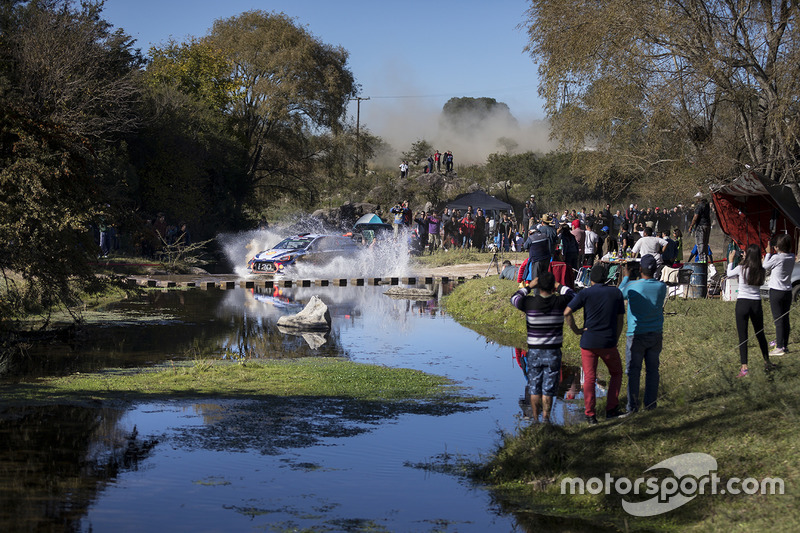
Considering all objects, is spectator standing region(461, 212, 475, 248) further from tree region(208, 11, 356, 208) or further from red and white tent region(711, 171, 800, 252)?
red and white tent region(711, 171, 800, 252)

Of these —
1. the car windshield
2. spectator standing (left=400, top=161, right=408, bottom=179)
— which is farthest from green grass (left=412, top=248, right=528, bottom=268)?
spectator standing (left=400, top=161, right=408, bottom=179)

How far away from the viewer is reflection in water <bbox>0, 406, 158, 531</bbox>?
7203mm

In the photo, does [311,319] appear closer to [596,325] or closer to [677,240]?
[677,240]

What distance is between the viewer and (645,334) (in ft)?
34.3

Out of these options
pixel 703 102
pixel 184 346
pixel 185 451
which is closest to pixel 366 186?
pixel 703 102

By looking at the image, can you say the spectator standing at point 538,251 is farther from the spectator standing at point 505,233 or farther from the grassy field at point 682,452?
the spectator standing at point 505,233

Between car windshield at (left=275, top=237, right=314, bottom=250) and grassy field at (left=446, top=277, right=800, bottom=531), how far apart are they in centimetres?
2355

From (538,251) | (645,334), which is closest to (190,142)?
(538,251)

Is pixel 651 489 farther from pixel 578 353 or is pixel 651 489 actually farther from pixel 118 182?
pixel 118 182

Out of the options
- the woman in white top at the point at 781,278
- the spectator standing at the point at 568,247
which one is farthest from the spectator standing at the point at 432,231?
the woman in white top at the point at 781,278

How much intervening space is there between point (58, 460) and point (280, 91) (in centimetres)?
4890

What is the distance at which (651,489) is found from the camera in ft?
25.3

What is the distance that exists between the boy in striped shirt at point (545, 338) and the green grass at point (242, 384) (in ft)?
8.47

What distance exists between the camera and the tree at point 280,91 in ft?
184
